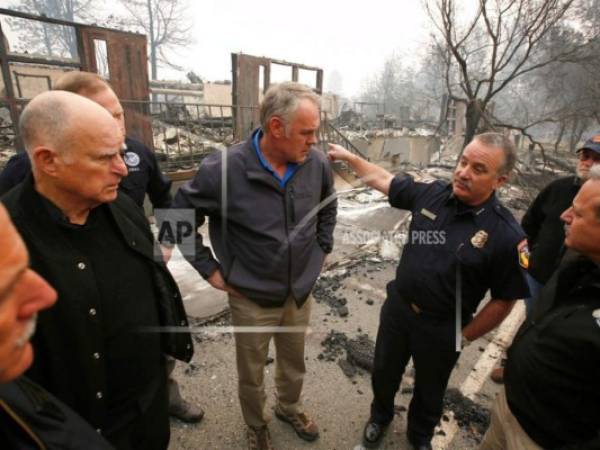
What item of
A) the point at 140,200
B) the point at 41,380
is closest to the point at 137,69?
the point at 140,200

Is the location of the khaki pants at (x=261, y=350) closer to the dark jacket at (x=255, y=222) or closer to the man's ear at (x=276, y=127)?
the dark jacket at (x=255, y=222)

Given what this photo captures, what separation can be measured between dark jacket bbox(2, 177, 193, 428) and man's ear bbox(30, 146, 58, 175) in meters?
0.09

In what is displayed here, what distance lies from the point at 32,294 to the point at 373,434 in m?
2.40

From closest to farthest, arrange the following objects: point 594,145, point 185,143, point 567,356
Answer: point 567,356 < point 594,145 < point 185,143

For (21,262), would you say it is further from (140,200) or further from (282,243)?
(140,200)

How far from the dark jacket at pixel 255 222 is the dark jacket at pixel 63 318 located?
833mm

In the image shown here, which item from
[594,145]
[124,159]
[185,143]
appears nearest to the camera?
[124,159]

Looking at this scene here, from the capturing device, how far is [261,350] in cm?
208

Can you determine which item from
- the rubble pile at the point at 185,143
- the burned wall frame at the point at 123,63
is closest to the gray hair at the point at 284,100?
the burned wall frame at the point at 123,63

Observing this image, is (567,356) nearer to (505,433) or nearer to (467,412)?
(505,433)

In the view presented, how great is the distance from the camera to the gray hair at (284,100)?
6.05ft

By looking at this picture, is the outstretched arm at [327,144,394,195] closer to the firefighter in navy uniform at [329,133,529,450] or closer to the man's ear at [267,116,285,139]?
the firefighter in navy uniform at [329,133,529,450]

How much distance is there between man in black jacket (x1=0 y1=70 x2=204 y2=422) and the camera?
5.80 feet

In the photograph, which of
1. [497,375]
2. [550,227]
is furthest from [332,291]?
[550,227]
